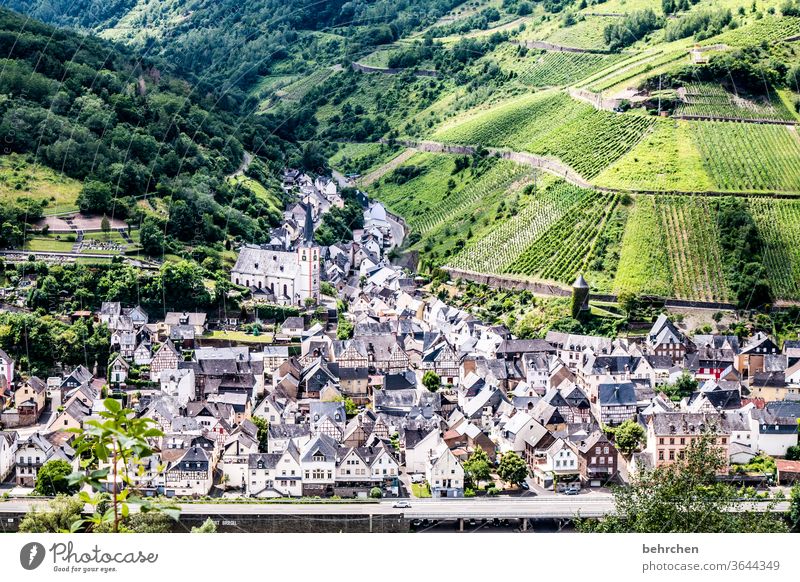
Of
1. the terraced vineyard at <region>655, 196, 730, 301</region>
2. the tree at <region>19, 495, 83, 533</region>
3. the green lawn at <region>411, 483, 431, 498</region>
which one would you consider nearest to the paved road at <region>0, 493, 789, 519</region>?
the green lawn at <region>411, 483, 431, 498</region>

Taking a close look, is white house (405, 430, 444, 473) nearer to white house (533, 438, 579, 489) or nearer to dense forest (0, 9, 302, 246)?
white house (533, 438, 579, 489)

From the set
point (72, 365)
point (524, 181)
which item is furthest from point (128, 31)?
point (72, 365)

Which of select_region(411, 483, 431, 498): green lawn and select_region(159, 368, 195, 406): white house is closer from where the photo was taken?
select_region(411, 483, 431, 498): green lawn

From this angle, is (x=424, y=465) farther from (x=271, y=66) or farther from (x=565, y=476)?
(x=271, y=66)

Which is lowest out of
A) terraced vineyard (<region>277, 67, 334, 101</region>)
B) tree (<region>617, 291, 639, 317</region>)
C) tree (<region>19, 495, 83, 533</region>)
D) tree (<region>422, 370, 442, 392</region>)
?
tree (<region>19, 495, 83, 533</region>)

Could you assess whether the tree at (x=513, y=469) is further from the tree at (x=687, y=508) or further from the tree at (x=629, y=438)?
the tree at (x=687, y=508)

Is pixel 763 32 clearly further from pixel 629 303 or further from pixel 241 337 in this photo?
pixel 241 337

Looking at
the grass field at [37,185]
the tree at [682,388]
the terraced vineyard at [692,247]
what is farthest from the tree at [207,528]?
the grass field at [37,185]
